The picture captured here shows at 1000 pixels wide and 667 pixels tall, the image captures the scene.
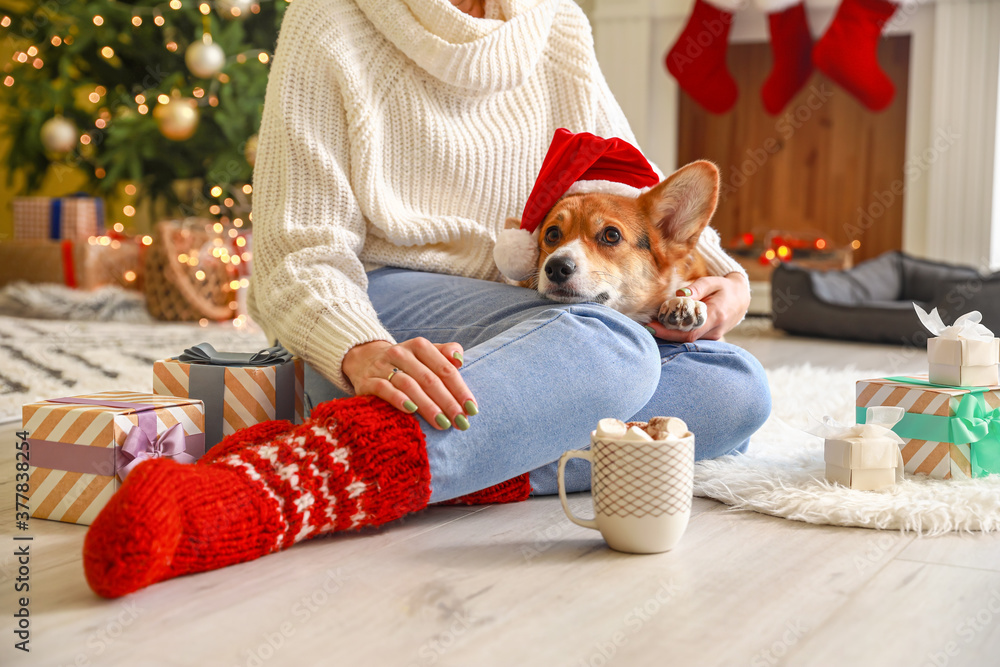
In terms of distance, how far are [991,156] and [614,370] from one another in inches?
143

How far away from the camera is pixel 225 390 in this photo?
129cm

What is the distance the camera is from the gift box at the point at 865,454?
48.1 inches

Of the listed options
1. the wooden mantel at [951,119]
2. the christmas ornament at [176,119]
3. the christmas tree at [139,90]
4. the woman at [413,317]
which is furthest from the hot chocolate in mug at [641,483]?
the wooden mantel at [951,119]

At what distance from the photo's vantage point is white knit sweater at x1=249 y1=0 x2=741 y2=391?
1.34m

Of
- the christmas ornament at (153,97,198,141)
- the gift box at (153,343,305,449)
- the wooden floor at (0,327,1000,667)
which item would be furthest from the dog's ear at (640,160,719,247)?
the christmas ornament at (153,97,198,141)

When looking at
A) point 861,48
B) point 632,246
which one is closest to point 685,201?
point 632,246

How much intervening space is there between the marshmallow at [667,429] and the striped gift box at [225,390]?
583mm

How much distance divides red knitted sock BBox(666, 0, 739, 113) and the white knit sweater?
2872 mm

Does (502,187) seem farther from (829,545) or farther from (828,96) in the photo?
(828,96)

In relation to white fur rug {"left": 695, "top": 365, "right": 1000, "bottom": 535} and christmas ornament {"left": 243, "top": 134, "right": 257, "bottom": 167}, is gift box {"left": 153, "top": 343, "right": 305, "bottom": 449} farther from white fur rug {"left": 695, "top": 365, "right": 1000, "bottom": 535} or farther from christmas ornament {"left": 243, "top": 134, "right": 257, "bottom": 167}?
christmas ornament {"left": 243, "top": 134, "right": 257, "bottom": 167}

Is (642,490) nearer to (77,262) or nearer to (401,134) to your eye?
(401,134)

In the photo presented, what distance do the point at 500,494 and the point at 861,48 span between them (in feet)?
11.4

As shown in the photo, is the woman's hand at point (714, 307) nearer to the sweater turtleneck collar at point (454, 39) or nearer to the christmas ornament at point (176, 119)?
the sweater turtleneck collar at point (454, 39)

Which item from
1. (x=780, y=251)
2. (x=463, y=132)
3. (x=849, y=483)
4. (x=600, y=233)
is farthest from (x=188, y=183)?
(x=849, y=483)
